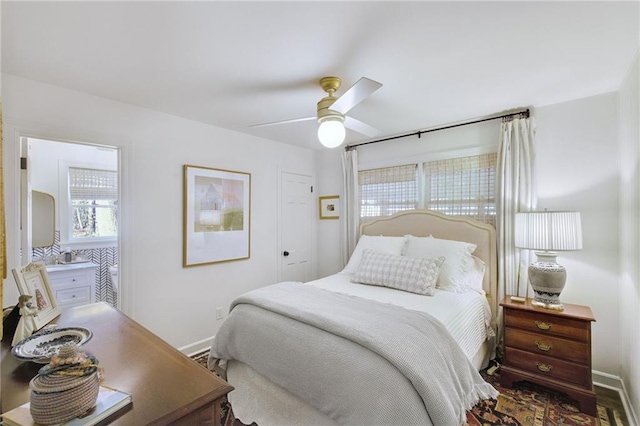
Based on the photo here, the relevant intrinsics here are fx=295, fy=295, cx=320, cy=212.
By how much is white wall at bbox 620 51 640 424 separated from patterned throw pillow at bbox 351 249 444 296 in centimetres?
122

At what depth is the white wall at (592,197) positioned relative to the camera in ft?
7.79

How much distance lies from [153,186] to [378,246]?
2318mm

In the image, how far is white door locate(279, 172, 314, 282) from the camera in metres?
3.95

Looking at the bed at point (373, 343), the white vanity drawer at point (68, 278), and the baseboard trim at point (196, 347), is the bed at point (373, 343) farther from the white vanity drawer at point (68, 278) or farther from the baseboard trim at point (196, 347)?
the white vanity drawer at point (68, 278)

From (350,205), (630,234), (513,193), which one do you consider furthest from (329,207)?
(630,234)

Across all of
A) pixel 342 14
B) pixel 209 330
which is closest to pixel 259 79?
pixel 342 14

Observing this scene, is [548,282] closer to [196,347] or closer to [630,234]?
[630,234]

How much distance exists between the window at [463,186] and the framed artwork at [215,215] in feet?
7.05

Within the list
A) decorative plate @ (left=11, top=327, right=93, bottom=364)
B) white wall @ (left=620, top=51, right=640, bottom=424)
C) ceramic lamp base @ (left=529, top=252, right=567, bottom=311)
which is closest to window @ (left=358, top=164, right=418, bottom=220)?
ceramic lamp base @ (left=529, top=252, right=567, bottom=311)

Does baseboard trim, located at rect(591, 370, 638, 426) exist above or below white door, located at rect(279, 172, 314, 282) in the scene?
below

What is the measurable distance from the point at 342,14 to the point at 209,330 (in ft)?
10.1

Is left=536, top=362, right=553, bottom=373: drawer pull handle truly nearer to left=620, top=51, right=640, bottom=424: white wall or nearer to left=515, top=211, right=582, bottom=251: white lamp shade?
left=620, top=51, right=640, bottom=424: white wall

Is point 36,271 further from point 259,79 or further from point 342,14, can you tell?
point 342,14

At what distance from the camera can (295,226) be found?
162 inches
